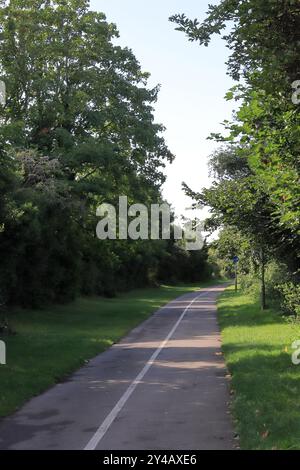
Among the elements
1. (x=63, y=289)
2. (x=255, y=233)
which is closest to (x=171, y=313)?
(x=63, y=289)

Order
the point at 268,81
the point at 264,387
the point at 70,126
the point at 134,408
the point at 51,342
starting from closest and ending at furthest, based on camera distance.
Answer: the point at 268,81
the point at 134,408
the point at 264,387
the point at 51,342
the point at 70,126

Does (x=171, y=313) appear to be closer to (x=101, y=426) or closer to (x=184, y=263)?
(x=101, y=426)

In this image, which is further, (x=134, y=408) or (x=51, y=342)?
(x=51, y=342)

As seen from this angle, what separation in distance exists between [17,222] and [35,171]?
703 cm

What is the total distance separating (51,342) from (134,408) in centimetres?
944

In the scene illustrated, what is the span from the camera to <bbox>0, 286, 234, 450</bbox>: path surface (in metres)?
7.99

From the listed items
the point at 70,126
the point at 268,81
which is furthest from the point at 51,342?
the point at 70,126

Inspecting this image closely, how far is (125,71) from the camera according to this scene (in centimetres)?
3519

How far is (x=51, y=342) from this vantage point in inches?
748

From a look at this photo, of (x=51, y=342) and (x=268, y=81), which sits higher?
(x=268, y=81)

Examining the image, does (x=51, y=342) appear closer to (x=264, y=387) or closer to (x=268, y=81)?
(x=264, y=387)

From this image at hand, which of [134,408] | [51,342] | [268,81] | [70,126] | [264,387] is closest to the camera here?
[268,81]

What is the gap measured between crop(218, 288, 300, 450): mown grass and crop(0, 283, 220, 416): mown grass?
398 cm

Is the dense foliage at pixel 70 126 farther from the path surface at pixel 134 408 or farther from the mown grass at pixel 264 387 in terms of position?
the path surface at pixel 134 408
